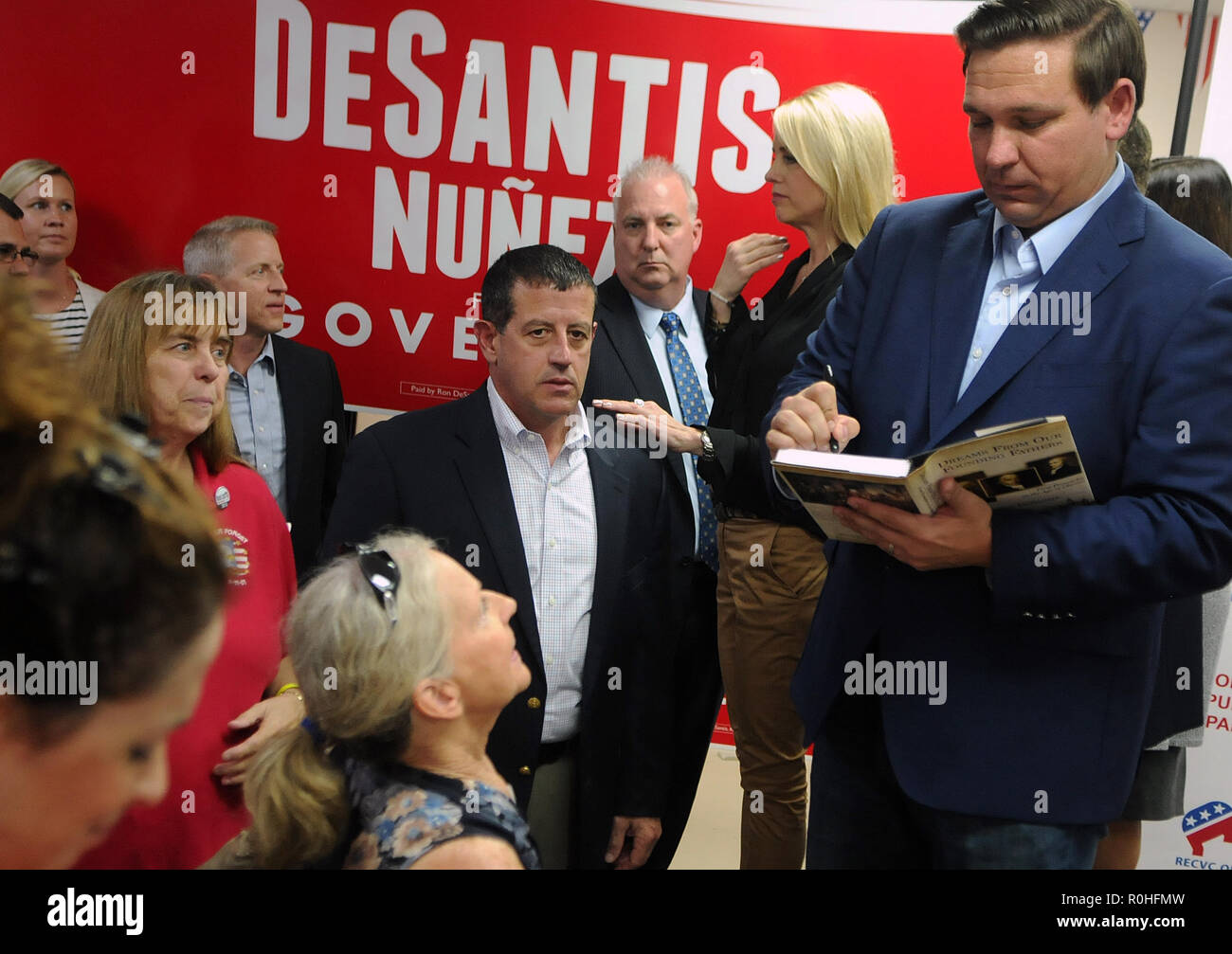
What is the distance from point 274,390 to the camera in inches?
137

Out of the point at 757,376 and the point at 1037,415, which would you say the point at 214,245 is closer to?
the point at 757,376

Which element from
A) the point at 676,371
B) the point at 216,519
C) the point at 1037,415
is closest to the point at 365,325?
the point at 676,371

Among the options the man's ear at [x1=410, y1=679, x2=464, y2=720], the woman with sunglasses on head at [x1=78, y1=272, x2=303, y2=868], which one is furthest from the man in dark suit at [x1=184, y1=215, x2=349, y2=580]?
the man's ear at [x1=410, y1=679, x2=464, y2=720]

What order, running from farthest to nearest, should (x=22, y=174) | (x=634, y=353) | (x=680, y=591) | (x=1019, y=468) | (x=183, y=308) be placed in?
1. (x=22, y=174)
2. (x=634, y=353)
3. (x=680, y=591)
4. (x=183, y=308)
5. (x=1019, y=468)

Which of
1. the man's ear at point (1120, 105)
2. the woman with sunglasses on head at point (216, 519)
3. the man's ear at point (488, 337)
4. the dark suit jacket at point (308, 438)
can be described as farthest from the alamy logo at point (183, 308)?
the man's ear at point (1120, 105)

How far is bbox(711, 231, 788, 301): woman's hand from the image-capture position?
3.54m

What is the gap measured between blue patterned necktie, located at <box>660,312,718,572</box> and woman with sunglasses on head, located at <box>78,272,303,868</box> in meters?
1.25

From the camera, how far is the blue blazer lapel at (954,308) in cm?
186

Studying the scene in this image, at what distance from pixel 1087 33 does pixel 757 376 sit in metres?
1.37

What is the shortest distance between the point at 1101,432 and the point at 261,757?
1420 mm

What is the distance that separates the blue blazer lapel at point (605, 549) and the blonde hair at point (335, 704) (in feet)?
2.38

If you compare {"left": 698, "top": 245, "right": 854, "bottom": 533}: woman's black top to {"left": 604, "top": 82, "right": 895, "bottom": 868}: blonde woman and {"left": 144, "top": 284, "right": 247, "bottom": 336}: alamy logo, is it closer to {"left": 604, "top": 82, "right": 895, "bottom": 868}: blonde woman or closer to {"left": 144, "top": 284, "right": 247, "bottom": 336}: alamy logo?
{"left": 604, "top": 82, "right": 895, "bottom": 868}: blonde woman

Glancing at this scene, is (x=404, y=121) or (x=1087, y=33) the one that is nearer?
(x=1087, y=33)
